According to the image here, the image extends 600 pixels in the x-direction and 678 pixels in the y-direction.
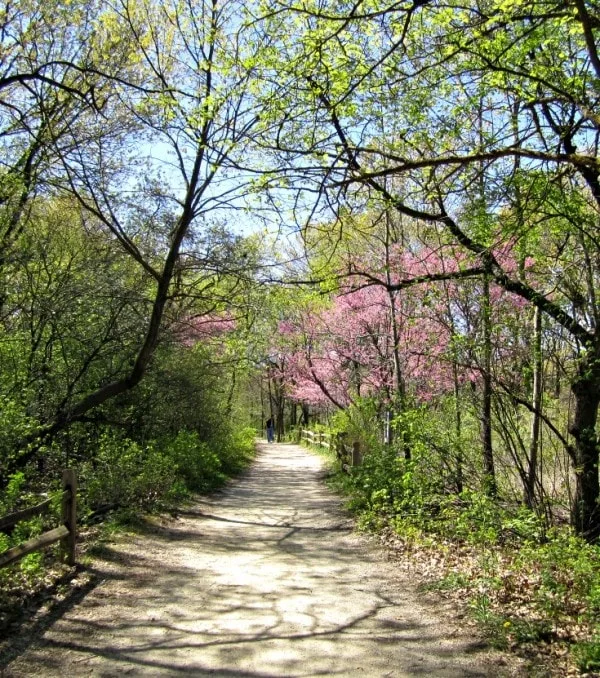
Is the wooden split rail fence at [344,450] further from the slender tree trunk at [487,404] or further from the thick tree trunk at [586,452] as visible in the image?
the thick tree trunk at [586,452]

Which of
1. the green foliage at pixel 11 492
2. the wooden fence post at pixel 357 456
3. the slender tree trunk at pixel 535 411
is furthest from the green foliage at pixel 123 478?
the slender tree trunk at pixel 535 411

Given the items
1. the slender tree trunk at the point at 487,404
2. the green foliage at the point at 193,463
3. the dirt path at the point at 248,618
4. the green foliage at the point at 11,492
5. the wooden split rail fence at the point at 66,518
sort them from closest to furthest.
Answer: the dirt path at the point at 248,618
the wooden split rail fence at the point at 66,518
the green foliage at the point at 11,492
the slender tree trunk at the point at 487,404
the green foliage at the point at 193,463

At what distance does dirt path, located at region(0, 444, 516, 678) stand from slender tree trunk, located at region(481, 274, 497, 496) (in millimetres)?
1647

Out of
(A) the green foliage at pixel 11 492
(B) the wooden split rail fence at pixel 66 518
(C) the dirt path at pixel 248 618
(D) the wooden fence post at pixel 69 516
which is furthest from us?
(D) the wooden fence post at pixel 69 516

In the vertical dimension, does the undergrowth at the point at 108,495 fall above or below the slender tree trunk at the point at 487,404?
below

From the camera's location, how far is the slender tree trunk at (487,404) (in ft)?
23.8

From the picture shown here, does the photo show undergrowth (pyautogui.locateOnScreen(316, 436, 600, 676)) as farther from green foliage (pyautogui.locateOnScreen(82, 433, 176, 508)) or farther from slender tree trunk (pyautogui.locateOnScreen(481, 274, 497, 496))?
green foliage (pyautogui.locateOnScreen(82, 433, 176, 508))

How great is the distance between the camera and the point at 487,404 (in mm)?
7637

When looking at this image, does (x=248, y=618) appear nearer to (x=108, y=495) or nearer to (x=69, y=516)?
(x=69, y=516)

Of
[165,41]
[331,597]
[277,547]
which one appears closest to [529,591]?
[331,597]

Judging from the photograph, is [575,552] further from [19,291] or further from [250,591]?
[19,291]

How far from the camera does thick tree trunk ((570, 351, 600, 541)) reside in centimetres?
654

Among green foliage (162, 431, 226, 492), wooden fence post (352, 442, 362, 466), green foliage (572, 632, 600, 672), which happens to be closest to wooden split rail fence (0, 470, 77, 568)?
green foliage (572, 632, 600, 672)

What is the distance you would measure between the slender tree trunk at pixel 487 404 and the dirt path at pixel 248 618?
5.40 feet
